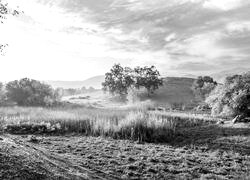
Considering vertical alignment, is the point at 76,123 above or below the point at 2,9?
below

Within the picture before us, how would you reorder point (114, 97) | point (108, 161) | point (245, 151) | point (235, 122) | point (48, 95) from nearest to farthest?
point (108, 161)
point (245, 151)
point (235, 122)
point (48, 95)
point (114, 97)

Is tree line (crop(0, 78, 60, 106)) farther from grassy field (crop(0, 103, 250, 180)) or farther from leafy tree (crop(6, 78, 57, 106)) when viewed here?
grassy field (crop(0, 103, 250, 180))

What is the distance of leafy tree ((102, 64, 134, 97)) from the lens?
50656 mm

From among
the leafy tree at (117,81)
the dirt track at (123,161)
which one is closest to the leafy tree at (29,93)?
the leafy tree at (117,81)

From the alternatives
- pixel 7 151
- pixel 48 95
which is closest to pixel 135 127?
pixel 7 151

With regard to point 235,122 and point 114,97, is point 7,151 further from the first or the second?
point 114,97

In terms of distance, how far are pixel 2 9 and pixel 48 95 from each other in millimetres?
32037

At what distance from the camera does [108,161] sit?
682cm

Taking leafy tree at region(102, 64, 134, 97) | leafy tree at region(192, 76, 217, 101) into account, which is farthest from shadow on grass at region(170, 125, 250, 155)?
leafy tree at region(102, 64, 134, 97)

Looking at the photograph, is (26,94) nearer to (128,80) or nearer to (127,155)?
(128,80)

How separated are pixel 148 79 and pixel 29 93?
80.2ft

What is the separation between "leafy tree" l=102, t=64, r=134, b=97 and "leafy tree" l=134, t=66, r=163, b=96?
1701 millimetres

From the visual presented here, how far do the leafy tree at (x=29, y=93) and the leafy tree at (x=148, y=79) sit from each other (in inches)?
753

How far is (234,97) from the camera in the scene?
15.0 meters
